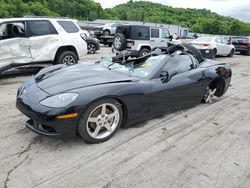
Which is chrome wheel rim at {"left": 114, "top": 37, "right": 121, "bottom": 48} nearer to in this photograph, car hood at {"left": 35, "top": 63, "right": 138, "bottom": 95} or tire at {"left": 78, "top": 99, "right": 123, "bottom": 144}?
car hood at {"left": 35, "top": 63, "right": 138, "bottom": 95}

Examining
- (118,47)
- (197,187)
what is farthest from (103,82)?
(118,47)

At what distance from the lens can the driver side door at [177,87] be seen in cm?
408

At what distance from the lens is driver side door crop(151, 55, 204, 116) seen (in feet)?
13.4

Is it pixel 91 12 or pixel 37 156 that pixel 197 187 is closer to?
pixel 37 156

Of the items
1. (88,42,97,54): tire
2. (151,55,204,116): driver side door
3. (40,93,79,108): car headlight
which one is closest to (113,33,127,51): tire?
(88,42,97,54): tire

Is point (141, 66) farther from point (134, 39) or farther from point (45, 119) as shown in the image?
point (134, 39)

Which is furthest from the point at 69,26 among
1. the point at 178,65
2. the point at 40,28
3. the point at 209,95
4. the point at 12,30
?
the point at 209,95

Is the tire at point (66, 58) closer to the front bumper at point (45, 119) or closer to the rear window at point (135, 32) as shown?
the rear window at point (135, 32)

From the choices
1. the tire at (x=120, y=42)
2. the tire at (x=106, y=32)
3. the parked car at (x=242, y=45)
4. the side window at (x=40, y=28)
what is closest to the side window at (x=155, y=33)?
the tire at (x=120, y=42)

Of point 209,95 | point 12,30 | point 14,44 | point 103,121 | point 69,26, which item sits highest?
point 69,26

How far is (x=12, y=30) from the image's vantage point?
7035 mm

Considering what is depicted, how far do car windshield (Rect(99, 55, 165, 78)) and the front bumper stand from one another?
1.47 meters

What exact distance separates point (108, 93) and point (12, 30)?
5132 mm

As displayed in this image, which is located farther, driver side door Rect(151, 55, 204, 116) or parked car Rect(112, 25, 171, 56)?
parked car Rect(112, 25, 171, 56)
